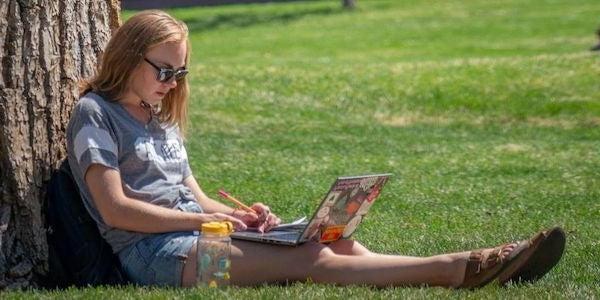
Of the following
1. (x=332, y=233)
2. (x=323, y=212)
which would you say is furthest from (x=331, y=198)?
(x=332, y=233)

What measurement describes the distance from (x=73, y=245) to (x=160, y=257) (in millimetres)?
412

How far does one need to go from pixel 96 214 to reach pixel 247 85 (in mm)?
10810

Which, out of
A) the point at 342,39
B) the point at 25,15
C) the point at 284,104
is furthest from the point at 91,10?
the point at 342,39

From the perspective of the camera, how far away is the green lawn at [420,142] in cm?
751

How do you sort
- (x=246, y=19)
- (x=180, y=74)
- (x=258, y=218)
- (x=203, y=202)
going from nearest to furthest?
(x=180, y=74) → (x=258, y=218) → (x=203, y=202) → (x=246, y=19)

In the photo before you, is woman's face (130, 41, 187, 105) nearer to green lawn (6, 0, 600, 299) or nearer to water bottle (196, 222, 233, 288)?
water bottle (196, 222, 233, 288)

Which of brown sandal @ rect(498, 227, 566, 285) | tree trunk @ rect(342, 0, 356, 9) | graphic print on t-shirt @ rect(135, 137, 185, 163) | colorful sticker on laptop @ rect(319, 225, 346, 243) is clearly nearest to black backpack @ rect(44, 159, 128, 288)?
graphic print on t-shirt @ rect(135, 137, 185, 163)

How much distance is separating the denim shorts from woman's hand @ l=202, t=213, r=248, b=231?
0.10m

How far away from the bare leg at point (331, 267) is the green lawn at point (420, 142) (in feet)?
0.33

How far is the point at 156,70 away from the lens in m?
5.62

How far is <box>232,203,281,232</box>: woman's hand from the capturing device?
5.73m

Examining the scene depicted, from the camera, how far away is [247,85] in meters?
16.4

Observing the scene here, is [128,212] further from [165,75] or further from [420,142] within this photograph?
[420,142]

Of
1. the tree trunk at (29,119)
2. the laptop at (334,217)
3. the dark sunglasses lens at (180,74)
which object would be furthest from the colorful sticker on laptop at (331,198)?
the tree trunk at (29,119)
